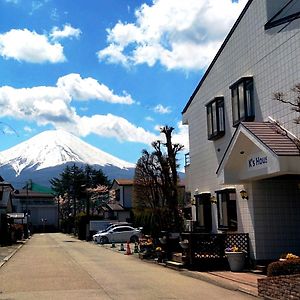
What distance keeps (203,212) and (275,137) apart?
9.90 metres

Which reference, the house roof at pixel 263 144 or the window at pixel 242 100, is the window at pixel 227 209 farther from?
the window at pixel 242 100

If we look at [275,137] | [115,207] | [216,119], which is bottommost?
[275,137]

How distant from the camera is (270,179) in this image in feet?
59.9

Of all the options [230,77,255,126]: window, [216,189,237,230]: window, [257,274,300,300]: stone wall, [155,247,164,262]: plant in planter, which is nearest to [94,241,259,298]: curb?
[257,274,300,300]: stone wall

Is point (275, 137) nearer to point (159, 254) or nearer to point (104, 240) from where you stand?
point (159, 254)

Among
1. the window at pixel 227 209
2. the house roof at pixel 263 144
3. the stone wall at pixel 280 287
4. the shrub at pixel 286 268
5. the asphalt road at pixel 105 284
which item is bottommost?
the asphalt road at pixel 105 284

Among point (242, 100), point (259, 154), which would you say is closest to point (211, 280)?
point (259, 154)

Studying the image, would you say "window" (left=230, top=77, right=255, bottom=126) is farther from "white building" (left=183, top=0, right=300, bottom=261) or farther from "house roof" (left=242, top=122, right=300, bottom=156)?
"house roof" (left=242, top=122, right=300, bottom=156)

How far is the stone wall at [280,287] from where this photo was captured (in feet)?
36.2

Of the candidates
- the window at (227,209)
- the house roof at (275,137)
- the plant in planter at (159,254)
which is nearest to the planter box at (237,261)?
the window at (227,209)

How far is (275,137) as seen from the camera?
1606 cm

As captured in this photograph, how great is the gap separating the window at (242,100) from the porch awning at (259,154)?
1.95 metres

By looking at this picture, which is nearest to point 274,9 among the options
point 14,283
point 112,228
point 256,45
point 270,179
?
point 256,45

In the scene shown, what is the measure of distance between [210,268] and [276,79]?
23.8 feet
